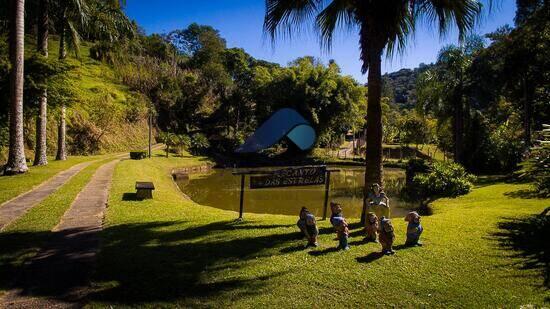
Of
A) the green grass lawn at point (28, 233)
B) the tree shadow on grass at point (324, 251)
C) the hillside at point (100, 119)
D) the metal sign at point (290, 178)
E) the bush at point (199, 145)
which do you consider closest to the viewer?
the green grass lawn at point (28, 233)

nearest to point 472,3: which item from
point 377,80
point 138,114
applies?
point 377,80

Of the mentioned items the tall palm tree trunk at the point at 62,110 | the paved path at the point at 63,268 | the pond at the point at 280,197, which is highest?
the tall palm tree trunk at the point at 62,110

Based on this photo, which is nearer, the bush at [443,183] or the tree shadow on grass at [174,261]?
the tree shadow on grass at [174,261]

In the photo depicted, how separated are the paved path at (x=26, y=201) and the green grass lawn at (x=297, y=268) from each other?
2.72 m

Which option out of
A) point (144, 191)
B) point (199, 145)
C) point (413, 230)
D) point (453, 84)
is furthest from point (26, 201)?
point (199, 145)

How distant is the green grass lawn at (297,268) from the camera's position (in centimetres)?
545

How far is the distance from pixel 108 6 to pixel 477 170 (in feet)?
92.9

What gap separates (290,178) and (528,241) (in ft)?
17.4

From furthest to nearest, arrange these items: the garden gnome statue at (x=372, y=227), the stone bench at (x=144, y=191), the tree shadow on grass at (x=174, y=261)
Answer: the stone bench at (x=144, y=191) → the garden gnome statue at (x=372, y=227) → the tree shadow on grass at (x=174, y=261)

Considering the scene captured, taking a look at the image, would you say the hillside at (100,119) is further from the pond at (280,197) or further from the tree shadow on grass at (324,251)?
the tree shadow on grass at (324,251)

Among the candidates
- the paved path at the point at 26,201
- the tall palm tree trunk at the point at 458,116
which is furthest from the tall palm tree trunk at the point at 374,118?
the tall palm tree trunk at the point at 458,116

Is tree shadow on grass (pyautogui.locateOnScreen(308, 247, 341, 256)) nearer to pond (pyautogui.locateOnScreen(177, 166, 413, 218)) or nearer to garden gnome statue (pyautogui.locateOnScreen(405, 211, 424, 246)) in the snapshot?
garden gnome statue (pyautogui.locateOnScreen(405, 211, 424, 246))

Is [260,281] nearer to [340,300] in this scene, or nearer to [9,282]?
[340,300]

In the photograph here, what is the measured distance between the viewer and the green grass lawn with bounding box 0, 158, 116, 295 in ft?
21.3
